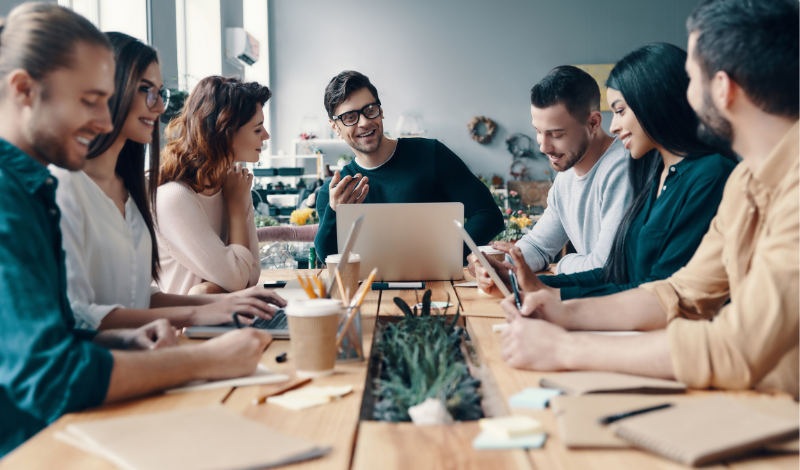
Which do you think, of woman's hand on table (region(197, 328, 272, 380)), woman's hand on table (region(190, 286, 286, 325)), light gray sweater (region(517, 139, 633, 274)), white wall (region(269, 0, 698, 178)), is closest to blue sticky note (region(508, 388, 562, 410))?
woman's hand on table (region(197, 328, 272, 380))

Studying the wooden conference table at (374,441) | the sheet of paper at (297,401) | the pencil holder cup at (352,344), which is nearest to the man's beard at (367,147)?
the pencil holder cup at (352,344)

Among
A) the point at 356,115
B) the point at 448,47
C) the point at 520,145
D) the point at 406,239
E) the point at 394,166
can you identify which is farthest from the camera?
the point at 520,145

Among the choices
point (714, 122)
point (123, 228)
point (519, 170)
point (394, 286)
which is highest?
point (714, 122)

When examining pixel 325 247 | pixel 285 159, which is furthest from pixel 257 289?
pixel 285 159

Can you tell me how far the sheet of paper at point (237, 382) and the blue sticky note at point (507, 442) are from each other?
13.9 inches

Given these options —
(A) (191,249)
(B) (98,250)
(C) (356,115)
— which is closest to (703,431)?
(B) (98,250)

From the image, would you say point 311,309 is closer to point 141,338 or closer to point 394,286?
point 141,338

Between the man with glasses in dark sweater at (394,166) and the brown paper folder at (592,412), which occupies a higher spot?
the man with glasses in dark sweater at (394,166)

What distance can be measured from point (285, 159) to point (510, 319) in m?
7.07

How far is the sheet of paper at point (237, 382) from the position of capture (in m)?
0.87

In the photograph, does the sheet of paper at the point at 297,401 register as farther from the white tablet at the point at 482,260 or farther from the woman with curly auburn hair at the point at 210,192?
the woman with curly auburn hair at the point at 210,192

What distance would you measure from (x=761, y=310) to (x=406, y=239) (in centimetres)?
110

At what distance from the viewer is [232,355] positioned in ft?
2.97

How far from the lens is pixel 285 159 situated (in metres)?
7.91
